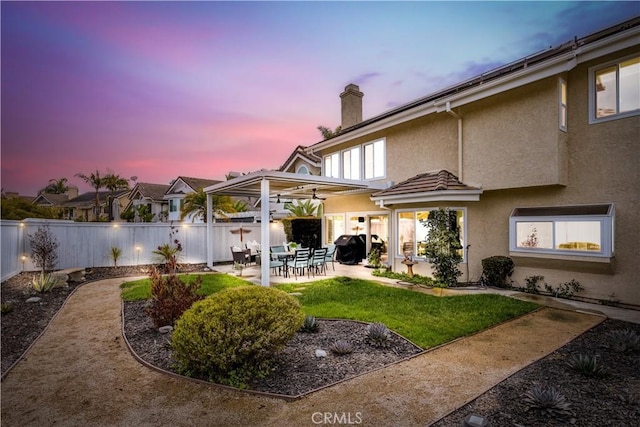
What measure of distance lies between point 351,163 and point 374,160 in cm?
162

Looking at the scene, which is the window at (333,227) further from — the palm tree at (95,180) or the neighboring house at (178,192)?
the palm tree at (95,180)

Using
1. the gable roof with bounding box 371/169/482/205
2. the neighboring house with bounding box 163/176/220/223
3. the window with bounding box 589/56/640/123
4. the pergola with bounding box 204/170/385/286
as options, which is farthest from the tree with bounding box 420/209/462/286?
the neighboring house with bounding box 163/176/220/223

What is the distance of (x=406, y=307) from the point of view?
7.85 metres

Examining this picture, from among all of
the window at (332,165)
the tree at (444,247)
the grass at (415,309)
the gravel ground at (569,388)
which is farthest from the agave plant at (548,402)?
the window at (332,165)

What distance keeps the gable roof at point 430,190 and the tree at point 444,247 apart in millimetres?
700

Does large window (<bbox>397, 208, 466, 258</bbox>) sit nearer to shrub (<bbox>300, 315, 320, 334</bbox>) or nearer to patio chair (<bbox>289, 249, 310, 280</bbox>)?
patio chair (<bbox>289, 249, 310, 280</bbox>)

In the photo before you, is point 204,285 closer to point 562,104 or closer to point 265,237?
point 265,237

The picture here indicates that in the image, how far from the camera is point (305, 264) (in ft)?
40.2

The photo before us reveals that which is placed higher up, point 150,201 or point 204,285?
point 150,201

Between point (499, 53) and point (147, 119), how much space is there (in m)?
16.6

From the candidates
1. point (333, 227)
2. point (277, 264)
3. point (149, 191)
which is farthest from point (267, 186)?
point (149, 191)

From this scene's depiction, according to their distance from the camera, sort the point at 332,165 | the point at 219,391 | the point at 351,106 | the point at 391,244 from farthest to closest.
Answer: the point at 351,106 < the point at 332,165 < the point at 391,244 < the point at 219,391

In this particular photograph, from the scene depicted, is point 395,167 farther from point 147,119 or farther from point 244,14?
point 147,119

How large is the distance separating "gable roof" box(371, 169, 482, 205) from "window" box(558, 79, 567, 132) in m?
2.75
